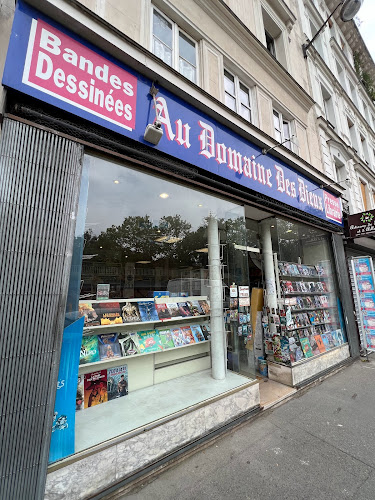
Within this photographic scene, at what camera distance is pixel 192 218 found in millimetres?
4656

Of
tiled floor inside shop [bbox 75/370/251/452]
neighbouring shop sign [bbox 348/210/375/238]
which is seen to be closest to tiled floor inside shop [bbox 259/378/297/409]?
tiled floor inside shop [bbox 75/370/251/452]

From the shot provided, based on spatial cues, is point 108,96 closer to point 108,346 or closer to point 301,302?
point 108,346

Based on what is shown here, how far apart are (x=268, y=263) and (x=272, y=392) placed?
2632 millimetres

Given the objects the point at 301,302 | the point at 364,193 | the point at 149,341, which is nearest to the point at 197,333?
the point at 149,341

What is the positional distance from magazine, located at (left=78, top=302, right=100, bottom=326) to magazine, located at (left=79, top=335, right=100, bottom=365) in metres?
0.22

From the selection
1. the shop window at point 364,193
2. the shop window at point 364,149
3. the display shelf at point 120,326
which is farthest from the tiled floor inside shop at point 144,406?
the shop window at point 364,149

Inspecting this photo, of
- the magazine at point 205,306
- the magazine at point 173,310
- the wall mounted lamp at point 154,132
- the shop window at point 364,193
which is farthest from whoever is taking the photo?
the shop window at point 364,193

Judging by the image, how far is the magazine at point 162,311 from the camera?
3.72 meters

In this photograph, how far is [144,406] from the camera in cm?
291

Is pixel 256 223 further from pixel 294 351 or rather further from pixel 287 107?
pixel 287 107

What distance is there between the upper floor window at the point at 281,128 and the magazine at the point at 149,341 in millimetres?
5778

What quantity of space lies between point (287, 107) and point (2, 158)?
7.16 meters

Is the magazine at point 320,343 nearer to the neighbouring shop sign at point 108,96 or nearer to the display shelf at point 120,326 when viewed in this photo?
the display shelf at point 120,326

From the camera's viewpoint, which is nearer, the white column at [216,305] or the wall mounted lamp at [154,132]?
the wall mounted lamp at [154,132]
